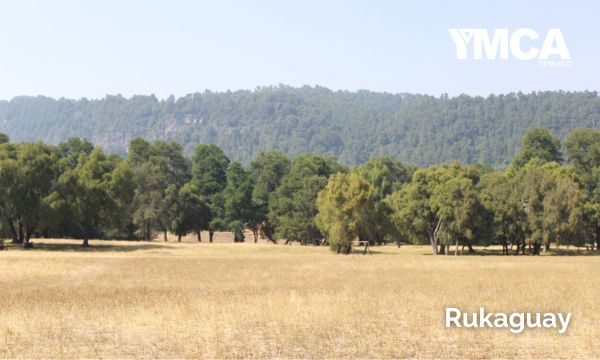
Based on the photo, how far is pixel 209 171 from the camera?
5305 inches

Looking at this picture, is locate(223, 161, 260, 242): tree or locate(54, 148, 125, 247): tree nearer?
locate(54, 148, 125, 247): tree

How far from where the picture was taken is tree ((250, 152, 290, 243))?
123188 mm

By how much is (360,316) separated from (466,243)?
69.2 meters

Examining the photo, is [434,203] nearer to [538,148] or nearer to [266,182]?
[538,148]

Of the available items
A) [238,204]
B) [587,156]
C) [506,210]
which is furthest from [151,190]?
[587,156]

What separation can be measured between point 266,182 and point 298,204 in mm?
19009

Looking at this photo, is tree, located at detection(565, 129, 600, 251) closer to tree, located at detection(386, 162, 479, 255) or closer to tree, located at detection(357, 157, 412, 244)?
tree, located at detection(386, 162, 479, 255)

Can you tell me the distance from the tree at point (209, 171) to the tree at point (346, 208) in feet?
158

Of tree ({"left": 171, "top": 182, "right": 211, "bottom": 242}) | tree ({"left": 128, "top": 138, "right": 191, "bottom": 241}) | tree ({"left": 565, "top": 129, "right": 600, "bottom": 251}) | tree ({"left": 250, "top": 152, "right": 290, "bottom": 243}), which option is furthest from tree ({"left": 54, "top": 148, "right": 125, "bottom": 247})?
tree ({"left": 565, "top": 129, "right": 600, "bottom": 251})

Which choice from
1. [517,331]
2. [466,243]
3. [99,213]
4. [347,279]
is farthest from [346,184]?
[517,331]

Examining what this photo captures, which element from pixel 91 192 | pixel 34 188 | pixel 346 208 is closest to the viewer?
pixel 346 208

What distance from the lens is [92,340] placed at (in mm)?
21781

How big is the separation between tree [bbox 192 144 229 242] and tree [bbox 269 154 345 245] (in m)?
18.6

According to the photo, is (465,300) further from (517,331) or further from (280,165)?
(280,165)
